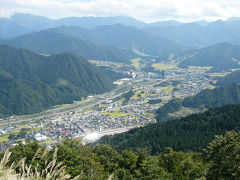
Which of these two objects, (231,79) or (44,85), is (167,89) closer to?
(231,79)

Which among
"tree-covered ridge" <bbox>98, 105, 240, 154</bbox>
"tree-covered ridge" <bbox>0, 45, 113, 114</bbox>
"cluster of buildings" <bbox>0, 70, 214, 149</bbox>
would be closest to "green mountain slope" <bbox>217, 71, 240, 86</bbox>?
"cluster of buildings" <bbox>0, 70, 214, 149</bbox>

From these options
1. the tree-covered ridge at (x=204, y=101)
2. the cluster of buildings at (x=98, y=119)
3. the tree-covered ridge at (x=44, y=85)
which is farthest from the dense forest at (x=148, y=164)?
the tree-covered ridge at (x=44, y=85)

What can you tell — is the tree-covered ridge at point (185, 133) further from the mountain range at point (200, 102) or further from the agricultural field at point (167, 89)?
Result: the agricultural field at point (167, 89)

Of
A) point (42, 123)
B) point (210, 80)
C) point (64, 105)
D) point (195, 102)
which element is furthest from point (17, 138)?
point (210, 80)

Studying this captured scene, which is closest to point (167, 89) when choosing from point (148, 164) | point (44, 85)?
point (44, 85)

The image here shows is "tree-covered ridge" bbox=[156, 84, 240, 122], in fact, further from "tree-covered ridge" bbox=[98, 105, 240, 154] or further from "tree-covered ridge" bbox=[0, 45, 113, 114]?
"tree-covered ridge" bbox=[0, 45, 113, 114]

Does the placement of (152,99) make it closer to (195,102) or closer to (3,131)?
(195,102)

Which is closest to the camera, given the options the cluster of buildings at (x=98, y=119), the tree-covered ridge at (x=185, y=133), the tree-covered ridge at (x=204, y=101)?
the tree-covered ridge at (x=185, y=133)
